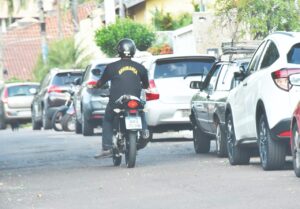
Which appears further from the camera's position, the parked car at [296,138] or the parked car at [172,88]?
the parked car at [172,88]

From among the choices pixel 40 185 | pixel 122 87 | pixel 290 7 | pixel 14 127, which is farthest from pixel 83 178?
pixel 14 127

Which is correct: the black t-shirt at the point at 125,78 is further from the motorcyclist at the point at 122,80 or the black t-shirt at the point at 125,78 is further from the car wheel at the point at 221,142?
the car wheel at the point at 221,142

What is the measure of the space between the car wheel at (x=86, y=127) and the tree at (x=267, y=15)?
412 cm

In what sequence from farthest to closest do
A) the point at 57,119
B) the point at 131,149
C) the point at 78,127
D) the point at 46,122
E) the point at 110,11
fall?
the point at 110,11, the point at 46,122, the point at 57,119, the point at 78,127, the point at 131,149

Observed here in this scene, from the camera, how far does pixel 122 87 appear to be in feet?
61.2

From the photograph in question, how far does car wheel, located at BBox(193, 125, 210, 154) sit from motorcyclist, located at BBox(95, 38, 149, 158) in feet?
8.61

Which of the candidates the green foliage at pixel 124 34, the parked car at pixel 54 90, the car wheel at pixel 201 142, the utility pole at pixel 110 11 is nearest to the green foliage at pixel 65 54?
the green foliage at pixel 124 34

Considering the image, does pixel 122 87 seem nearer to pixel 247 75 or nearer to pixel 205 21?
pixel 247 75

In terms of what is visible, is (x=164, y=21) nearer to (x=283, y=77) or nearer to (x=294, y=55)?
(x=294, y=55)

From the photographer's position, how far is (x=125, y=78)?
61.1 ft

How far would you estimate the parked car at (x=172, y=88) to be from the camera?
24500mm

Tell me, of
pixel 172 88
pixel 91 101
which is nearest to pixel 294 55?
pixel 172 88

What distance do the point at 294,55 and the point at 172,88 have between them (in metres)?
8.73

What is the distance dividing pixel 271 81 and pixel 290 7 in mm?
13393
